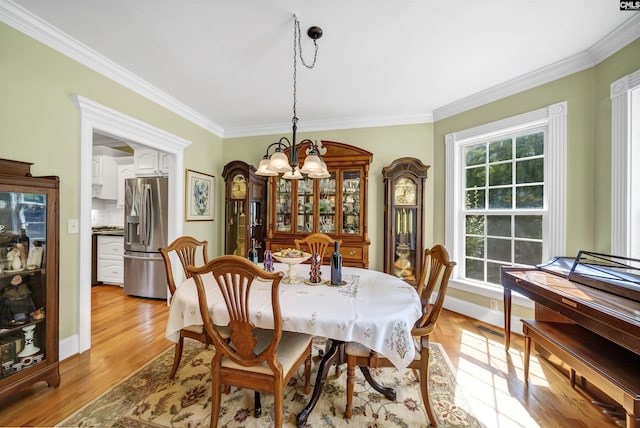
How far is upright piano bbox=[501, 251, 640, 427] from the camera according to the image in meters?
1.23

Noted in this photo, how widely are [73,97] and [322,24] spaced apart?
83.4 inches

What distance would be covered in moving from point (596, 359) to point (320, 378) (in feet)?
5.19

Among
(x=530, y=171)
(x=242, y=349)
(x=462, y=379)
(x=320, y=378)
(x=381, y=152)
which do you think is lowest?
(x=462, y=379)

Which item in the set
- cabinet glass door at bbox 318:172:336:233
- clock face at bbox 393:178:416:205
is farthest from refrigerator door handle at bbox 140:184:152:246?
clock face at bbox 393:178:416:205

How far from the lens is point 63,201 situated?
205 cm

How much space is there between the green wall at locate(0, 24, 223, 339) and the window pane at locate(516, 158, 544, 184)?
4.17 metres

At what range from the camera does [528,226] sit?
2.62 m

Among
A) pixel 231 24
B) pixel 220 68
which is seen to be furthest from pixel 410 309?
pixel 220 68

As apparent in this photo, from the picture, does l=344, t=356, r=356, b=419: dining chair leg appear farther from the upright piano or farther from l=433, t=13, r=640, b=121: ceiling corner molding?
l=433, t=13, r=640, b=121: ceiling corner molding

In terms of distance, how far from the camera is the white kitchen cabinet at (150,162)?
350cm

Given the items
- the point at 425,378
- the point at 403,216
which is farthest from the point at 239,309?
the point at 403,216

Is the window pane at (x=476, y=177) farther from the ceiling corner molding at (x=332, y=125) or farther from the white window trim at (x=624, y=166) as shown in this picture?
the white window trim at (x=624, y=166)

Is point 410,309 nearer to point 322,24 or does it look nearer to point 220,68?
point 322,24

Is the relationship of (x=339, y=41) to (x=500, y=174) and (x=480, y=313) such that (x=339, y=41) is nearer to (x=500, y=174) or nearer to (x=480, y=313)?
(x=500, y=174)
